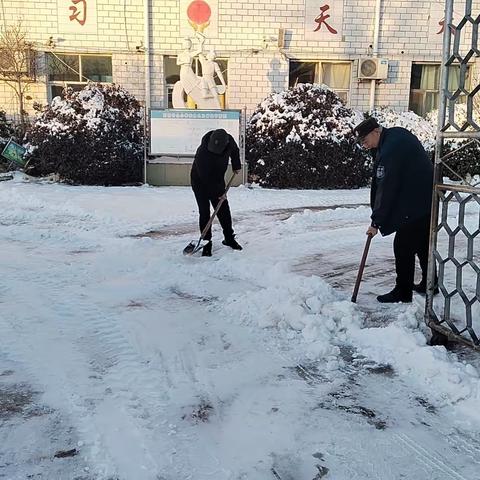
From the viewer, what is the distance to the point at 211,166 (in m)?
6.35

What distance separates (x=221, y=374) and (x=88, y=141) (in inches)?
333

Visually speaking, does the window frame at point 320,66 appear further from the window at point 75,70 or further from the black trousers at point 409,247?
the black trousers at point 409,247

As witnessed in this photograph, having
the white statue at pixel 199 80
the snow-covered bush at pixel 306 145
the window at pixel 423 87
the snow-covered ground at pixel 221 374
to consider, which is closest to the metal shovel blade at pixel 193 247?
the snow-covered ground at pixel 221 374

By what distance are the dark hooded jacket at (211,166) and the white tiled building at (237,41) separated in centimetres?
921

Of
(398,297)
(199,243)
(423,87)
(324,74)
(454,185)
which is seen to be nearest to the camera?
(454,185)

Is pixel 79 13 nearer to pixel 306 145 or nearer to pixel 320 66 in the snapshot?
pixel 320 66

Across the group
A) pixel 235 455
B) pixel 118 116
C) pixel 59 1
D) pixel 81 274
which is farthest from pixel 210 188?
pixel 59 1

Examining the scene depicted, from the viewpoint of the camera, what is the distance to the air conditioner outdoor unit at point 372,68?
15.1 metres

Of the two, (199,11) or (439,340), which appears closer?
(439,340)

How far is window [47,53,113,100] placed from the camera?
48.8 ft

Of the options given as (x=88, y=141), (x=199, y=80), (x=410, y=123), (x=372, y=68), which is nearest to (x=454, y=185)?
(x=88, y=141)

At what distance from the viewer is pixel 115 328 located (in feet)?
13.7

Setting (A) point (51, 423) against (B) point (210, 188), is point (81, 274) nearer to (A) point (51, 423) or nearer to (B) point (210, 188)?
(B) point (210, 188)

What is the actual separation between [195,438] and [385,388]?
1.23m
